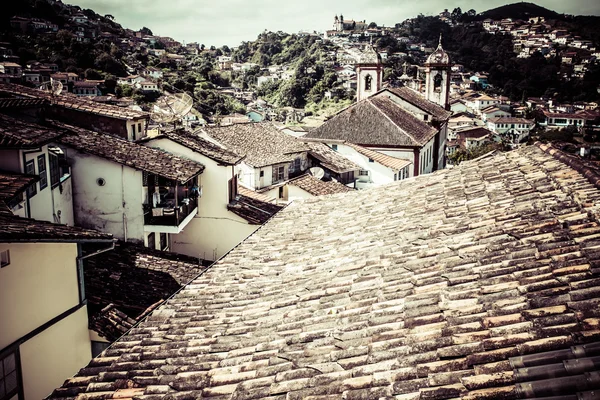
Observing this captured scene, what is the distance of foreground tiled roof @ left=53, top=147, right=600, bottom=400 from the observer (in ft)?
12.4

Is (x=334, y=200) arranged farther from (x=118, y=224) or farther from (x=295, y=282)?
(x=118, y=224)

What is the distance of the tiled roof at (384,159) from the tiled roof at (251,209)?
10646 mm

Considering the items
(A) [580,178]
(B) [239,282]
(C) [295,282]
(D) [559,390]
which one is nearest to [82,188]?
(B) [239,282]

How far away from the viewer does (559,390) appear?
3.20 meters

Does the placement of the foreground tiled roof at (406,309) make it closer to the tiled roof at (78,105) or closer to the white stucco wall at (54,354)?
the white stucco wall at (54,354)

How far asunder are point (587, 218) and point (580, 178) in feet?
4.67

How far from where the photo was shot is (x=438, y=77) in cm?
4722

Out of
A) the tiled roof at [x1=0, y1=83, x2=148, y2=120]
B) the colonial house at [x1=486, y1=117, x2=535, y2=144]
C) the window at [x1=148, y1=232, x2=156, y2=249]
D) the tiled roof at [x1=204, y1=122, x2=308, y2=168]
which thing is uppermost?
the tiled roof at [x1=0, y1=83, x2=148, y2=120]

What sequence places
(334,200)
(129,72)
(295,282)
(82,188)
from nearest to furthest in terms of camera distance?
(295,282) → (334,200) → (82,188) → (129,72)

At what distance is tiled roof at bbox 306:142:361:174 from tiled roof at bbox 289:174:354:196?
113 inches

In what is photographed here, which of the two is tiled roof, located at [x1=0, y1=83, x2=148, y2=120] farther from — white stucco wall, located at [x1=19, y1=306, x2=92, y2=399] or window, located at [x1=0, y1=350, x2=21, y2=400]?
window, located at [x1=0, y1=350, x2=21, y2=400]

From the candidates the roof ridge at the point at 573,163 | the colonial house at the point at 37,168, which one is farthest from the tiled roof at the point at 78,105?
the roof ridge at the point at 573,163

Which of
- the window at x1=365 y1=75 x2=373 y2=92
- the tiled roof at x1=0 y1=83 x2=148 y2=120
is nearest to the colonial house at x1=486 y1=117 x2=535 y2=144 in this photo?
the window at x1=365 y1=75 x2=373 y2=92

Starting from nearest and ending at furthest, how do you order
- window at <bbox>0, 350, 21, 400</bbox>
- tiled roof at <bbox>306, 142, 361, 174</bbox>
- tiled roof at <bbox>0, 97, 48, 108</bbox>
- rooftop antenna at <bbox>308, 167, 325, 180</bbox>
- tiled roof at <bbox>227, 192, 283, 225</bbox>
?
A: window at <bbox>0, 350, 21, 400</bbox>
tiled roof at <bbox>0, 97, 48, 108</bbox>
tiled roof at <bbox>227, 192, 283, 225</bbox>
rooftop antenna at <bbox>308, 167, 325, 180</bbox>
tiled roof at <bbox>306, 142, 361, 174</bbox>
